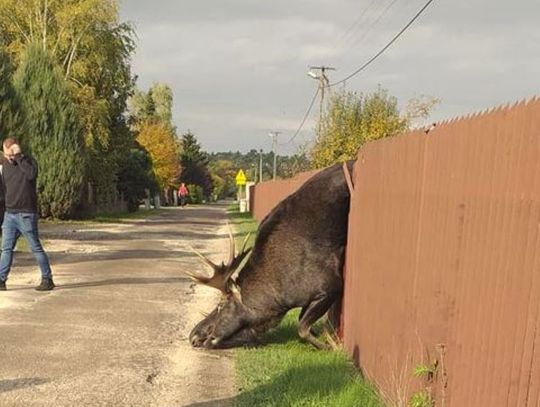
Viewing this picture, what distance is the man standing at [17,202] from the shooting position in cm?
1020

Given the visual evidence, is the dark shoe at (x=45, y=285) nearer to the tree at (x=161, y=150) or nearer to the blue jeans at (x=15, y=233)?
the blue jeans at (x=15, y=233)

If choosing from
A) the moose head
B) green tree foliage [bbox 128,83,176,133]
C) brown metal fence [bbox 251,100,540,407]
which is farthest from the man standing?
green tree foliage [bbox 128,83,176,133]

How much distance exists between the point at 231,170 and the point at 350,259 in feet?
525

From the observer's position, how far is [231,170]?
547 feet

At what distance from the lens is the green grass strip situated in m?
5.53

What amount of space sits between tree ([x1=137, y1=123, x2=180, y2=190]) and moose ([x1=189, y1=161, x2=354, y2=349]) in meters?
57.0

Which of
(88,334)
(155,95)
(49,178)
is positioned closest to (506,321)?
(88,334)

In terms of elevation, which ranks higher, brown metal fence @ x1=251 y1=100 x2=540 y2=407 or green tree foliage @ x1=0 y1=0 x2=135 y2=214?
green tree foliage @ x1=0 y1=0 x2=135 y2=214

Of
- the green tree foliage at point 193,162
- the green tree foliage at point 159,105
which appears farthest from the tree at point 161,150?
the green tree foliage at point 193,162

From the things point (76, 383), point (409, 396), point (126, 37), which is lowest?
point (76, 383)

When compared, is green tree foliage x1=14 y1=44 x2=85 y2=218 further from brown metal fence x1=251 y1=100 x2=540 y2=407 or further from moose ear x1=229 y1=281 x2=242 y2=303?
brown metal fence x1=251 y1=100 x2=540 y2=407

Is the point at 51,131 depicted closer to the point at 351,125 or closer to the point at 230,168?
the point at 351,125

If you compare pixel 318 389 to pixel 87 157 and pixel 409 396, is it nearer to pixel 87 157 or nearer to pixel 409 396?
pixel 409 396

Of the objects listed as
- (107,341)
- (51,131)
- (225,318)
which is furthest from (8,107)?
(225,318)
